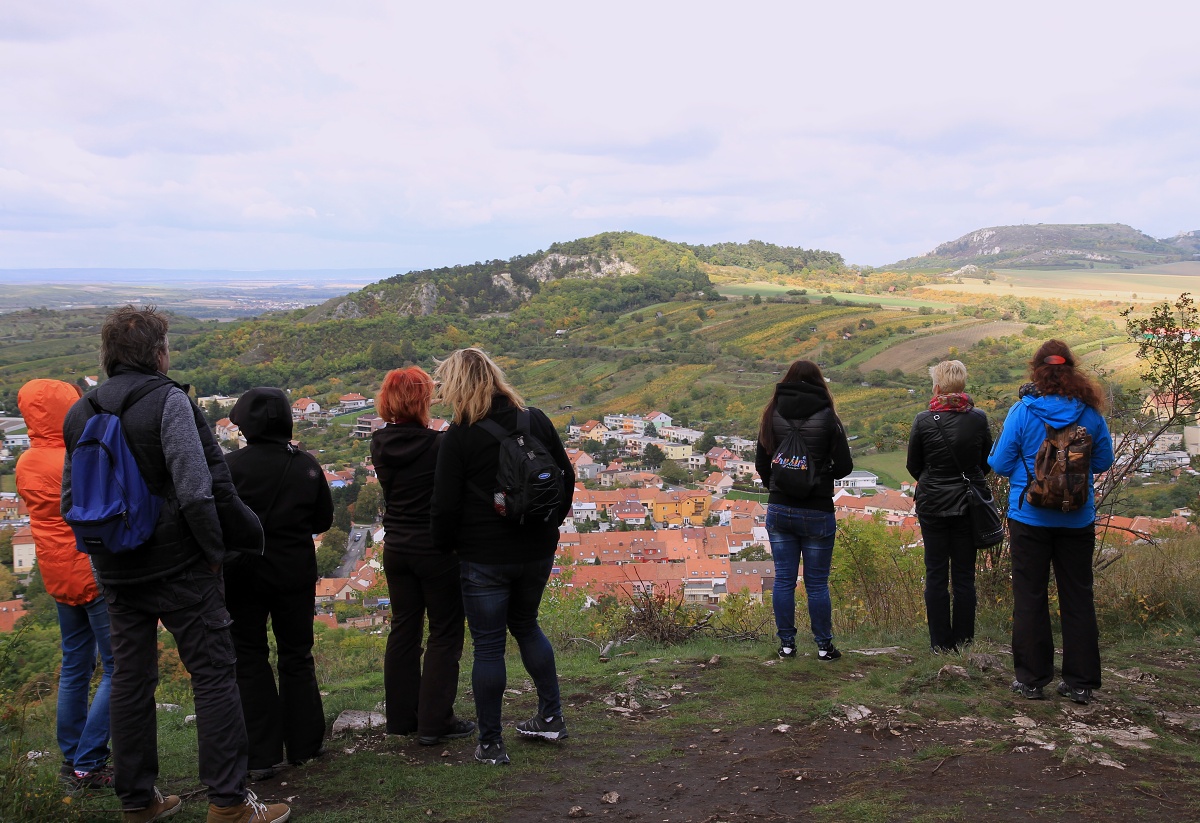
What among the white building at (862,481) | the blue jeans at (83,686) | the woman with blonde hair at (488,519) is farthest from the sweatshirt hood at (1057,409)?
the white building at (862,481)

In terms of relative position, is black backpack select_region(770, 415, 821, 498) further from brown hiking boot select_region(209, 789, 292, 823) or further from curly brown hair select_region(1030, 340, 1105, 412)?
brown hiking boot select_region(209, 789, 292, 823)

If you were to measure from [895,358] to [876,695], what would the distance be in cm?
6157

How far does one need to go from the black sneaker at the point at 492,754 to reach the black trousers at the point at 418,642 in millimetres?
289

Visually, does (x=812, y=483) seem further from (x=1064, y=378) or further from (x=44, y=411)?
(x=44, y=411)

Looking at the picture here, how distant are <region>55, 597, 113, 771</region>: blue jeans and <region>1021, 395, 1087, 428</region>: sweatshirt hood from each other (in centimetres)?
430

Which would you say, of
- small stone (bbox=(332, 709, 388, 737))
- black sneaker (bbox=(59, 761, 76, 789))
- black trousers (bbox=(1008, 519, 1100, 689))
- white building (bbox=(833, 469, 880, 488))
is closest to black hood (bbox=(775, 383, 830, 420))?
black trousers (bbox=(1008, 519, 1100, 689))

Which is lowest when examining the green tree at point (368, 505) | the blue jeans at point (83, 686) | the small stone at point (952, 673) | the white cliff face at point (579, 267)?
the green tree at point (368, 505)

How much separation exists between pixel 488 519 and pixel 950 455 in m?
2.75

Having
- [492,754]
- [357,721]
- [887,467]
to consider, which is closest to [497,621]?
[492,754]

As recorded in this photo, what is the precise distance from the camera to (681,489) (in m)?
42.0

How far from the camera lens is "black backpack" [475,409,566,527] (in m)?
3.27

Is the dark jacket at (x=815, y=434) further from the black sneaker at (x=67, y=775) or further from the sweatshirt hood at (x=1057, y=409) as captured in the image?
the black sneaker at (x=67, y=775)

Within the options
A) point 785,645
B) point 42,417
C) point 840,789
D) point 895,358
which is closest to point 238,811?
point 42,417

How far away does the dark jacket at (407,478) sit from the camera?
367 centimetres
